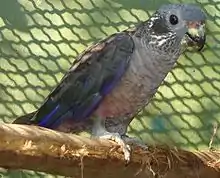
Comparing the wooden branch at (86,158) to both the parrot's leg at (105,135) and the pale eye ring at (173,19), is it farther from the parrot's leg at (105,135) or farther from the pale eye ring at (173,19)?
the pale eye ring at (173,19)

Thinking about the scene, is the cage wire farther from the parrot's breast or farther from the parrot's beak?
the parrot's beak

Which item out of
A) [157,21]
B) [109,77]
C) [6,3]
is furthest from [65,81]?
[6,3]

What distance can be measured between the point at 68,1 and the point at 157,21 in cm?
47

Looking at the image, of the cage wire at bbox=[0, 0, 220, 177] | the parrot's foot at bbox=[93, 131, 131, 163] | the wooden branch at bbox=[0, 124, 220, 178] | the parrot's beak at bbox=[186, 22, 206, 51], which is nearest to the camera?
the wooden branch at bbox=[0, 124, 220, 178]

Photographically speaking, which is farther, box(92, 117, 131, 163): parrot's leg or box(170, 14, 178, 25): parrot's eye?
box(170, 14, 178, 25): parrot's eye

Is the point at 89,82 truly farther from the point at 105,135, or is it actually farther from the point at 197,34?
the point at 197,34

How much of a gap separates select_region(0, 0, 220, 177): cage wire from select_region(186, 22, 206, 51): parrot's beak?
50 centimetres

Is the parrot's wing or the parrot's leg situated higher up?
the parrot's wing

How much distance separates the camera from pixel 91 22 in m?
1.87

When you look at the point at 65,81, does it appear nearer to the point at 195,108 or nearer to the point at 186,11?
the point at 186,11

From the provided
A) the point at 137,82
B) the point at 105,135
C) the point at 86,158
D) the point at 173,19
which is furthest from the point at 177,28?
the point at 86,158

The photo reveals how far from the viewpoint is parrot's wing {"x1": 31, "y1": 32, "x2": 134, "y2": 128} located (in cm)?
143

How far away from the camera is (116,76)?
143 centimetres

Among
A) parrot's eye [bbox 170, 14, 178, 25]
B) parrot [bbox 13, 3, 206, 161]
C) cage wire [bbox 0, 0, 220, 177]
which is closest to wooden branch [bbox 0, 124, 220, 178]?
parrot [bbox 13, 3, 206, 161]
